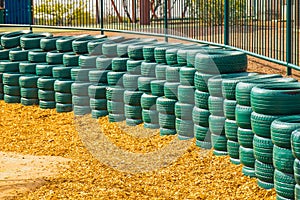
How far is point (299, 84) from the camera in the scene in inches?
417

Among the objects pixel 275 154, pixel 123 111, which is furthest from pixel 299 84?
pixel 123 111

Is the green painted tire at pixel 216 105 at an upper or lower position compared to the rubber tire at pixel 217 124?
upper

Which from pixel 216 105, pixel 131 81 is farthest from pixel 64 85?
pixel 216 105

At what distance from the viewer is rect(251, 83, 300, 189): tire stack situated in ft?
32.1

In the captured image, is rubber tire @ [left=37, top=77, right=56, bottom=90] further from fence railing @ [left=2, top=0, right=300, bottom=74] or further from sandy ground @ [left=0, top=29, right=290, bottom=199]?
sandy ground @ [left=0, top=29, right=290, bottom=199]

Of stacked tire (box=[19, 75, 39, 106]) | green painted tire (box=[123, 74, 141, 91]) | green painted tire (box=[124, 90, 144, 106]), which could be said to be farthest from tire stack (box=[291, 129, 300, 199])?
stacked tire (box=[19, 75, 39, 106])

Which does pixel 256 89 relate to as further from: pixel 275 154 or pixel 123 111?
pixel 123 111

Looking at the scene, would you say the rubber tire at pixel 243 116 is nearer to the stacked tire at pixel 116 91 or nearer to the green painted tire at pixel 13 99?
the stacked tire at pixel 116 91

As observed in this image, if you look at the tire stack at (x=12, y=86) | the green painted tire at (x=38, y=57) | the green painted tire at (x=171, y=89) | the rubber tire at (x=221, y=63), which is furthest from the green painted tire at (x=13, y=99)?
the rubber tire at (x=221, y=63)

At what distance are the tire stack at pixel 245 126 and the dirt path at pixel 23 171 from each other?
320 cm

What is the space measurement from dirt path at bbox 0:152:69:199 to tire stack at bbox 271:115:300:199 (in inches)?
153

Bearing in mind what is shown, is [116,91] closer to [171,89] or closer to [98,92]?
[98,92]

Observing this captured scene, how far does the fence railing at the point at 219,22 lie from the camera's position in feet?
44.4

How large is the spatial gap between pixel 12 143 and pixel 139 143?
2.99m
